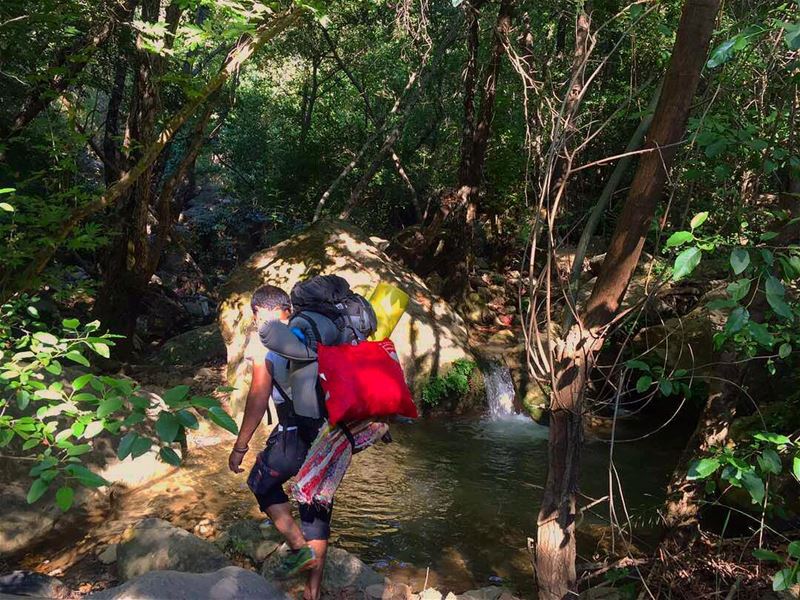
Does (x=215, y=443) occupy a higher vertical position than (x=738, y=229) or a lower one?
lower

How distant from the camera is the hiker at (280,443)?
352 centimetres

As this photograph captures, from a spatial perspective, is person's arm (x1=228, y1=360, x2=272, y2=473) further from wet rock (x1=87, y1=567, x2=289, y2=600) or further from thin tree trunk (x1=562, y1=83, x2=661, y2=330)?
thin tree trunk (x1=562, y1=83, x2=661, y2=330)

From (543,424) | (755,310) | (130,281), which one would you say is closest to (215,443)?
(130,281)

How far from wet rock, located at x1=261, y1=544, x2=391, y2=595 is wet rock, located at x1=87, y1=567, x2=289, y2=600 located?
52 centimetres

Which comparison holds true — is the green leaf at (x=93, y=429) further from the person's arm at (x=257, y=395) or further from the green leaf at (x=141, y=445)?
the person's arm at (x=257, y=395)

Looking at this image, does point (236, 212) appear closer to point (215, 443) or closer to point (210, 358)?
point (210, 358)

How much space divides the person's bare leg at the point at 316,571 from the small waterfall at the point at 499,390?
19.8ft

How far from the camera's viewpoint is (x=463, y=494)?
658cm

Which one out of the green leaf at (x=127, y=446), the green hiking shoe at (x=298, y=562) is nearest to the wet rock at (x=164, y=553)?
the green hiking shoe at (x=298, y=562)

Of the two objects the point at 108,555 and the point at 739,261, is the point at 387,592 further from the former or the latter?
the point at 739,261

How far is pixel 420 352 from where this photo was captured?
371 inches

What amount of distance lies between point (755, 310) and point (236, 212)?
14.7 metres

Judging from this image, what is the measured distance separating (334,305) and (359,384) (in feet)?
1.77

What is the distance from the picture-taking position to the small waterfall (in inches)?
378
